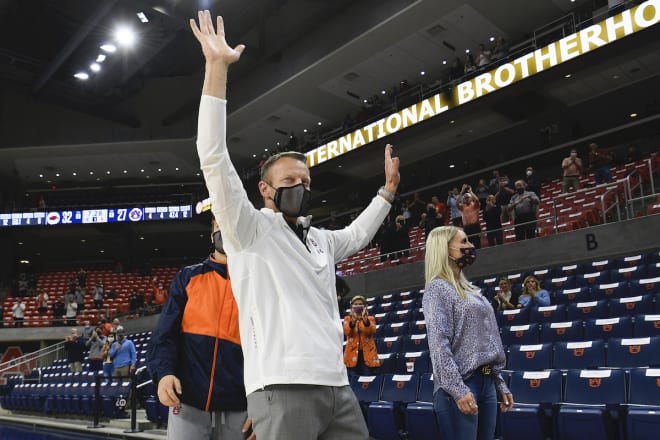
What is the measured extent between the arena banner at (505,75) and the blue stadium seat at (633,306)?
540 cm

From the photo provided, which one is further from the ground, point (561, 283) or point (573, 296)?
point (561, 283)

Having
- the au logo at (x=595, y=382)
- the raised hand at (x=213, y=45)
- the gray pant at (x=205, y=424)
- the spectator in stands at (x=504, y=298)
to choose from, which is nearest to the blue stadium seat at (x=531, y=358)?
the au logo at (x=595, y=382)

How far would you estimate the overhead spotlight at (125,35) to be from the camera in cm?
1766

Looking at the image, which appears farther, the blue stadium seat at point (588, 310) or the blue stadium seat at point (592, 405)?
the blue stadium seat at point (588, 310)

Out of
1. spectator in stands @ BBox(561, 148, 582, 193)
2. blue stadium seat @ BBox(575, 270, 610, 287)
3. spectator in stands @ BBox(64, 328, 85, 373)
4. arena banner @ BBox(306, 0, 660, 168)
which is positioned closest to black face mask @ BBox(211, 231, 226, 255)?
blue stadium seat @ BBox(575, 270, 610, 287)

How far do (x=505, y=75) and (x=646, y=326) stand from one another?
335 inches

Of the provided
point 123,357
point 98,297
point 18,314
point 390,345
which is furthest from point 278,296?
point 18,314

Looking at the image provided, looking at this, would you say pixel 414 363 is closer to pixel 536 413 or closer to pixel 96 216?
pixel 536 413

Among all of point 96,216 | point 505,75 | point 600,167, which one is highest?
point 505,75

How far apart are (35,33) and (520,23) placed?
16.3 m

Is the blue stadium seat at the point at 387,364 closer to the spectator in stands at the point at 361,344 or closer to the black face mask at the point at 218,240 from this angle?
the spectator in stands at the point at 361,344

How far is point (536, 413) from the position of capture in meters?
4.04

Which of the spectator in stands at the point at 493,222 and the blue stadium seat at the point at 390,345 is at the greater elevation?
the spectator in stands at the point at 493,222

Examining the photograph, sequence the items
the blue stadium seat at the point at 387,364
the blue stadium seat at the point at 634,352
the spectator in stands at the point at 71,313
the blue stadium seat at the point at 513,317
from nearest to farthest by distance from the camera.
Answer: the blue stadium seat at the point at 634,352 < the blue stadium seat at the point at 387,364 < the blue stadium seat at the point at 513,317 < the spectator in stands at the point at 71,313
